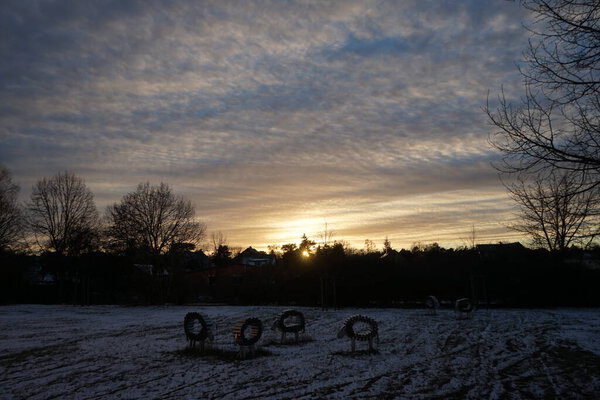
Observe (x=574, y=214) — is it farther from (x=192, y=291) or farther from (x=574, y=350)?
(x=192, y=291)

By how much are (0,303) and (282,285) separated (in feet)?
71.2

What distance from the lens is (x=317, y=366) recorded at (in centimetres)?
986

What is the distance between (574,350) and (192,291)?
31049mm

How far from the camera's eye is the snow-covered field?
7.58 metres

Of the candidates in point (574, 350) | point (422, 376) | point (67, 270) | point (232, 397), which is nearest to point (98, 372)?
point (232, 397)

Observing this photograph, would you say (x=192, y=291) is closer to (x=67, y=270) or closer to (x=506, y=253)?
(x=67, y=270)

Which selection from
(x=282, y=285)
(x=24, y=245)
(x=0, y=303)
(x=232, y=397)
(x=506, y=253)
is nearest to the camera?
(x=232, y=397)

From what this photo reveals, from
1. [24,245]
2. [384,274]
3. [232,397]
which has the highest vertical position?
[24,245]

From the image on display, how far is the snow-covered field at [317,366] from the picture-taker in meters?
7.58

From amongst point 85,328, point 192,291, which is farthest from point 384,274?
point 85,328

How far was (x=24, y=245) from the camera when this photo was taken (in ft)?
135

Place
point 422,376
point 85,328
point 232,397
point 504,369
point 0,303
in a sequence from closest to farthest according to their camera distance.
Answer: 1. point 232,397
2. point 422,376
3. point 504,369
4. point 85,328
5. point 0,303

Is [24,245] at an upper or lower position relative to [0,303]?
upper

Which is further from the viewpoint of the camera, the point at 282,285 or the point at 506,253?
the point at 282,285
